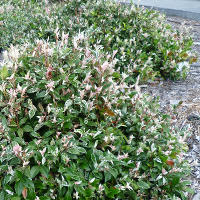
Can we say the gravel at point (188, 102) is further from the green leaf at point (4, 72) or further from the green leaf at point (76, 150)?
the green leaf at point (4, 72)

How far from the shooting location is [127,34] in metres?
5.05

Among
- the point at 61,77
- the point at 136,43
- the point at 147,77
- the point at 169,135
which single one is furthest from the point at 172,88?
the point at 61,77

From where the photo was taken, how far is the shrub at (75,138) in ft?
6.71

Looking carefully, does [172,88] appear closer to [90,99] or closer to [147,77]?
[147,77]

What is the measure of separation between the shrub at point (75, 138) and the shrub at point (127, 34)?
1761 mm

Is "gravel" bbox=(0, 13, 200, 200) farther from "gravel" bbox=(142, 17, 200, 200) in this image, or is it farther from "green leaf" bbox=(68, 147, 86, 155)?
"green leaf" bbox=(68, 147, 86, 155)

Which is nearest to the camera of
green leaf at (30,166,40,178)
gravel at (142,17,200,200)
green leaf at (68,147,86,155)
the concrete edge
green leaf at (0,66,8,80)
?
green leaf at (30,166,40,178)

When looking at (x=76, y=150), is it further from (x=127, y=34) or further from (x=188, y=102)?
(x=127, y=34)

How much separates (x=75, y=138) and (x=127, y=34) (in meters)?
3.23

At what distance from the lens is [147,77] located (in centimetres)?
432

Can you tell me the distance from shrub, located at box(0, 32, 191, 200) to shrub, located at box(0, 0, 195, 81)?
1761 mm

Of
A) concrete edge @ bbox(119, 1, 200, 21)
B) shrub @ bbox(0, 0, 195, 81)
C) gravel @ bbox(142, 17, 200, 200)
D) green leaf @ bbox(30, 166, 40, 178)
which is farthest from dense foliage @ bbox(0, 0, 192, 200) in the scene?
concrete edge @ bbox(119, 1, 200, 21)

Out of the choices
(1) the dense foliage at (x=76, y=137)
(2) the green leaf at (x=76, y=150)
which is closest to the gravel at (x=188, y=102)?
(1) the dense foliage at (x=76, y=137)

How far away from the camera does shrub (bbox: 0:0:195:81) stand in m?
4.56
